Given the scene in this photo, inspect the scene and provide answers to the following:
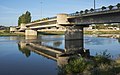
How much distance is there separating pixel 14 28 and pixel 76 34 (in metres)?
112

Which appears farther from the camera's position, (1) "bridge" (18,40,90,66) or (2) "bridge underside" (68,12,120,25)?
(2) "bridge underside" (68,12,120,25)

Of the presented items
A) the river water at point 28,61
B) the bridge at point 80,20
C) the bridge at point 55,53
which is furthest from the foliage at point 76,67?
the bridge at point 80,20

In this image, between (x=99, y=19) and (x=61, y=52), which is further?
(x=99, y=19)

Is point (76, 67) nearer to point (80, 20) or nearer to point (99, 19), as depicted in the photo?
point (99, 19)

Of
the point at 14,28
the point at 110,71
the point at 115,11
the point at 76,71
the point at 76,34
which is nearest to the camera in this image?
the point at 110,71

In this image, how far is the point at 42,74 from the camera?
28.1 m

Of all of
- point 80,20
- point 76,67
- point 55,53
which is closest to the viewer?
point 76,67

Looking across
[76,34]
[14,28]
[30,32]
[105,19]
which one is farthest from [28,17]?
[105,19]

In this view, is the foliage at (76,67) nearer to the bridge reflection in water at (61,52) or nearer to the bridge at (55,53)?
the bridge at (55,53)

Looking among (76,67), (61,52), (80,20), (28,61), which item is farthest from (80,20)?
(76,67)

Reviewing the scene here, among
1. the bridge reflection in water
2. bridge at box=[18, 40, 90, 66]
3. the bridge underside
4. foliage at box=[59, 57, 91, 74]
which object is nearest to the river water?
bridge at box=[18, 40, 90, 66]

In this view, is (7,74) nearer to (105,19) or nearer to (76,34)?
(105,19)

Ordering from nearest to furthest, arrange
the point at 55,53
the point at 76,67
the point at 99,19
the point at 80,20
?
the point at 76,67 → the point at 55,53 → the point at 99,19 → the point at 80,20

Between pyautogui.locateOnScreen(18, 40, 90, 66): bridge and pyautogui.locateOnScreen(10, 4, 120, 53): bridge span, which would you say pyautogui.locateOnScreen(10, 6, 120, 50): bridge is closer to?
pyautogui.locateOnScreen(10, 4, 120, 53): bridge span
